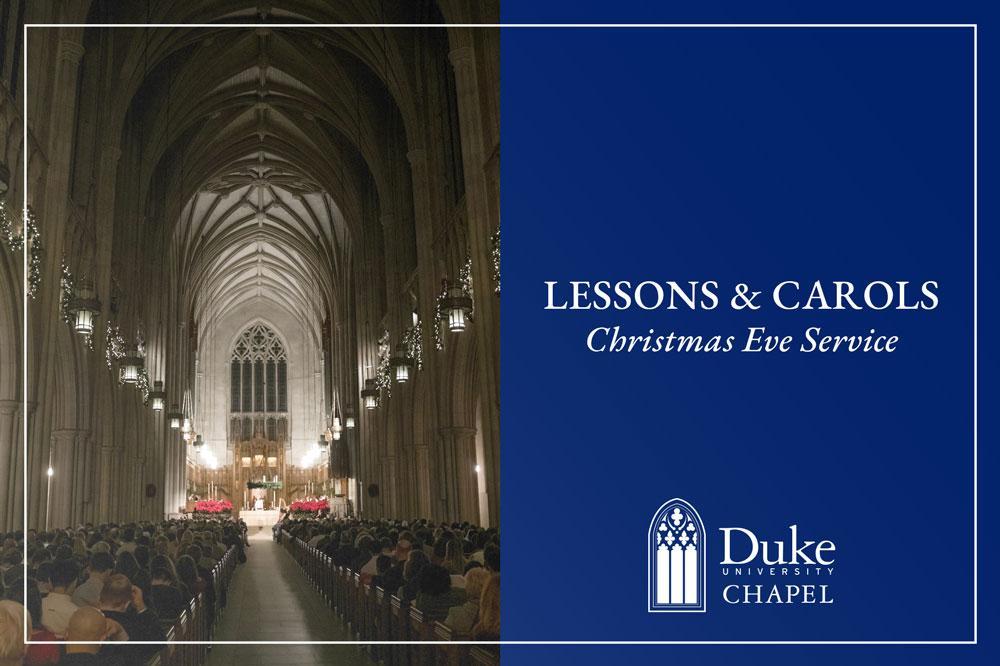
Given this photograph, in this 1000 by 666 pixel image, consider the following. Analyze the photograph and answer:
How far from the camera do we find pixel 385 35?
78.5 feet

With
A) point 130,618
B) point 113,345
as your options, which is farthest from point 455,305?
point 113,345

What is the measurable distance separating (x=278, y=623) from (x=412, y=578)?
5.60 m

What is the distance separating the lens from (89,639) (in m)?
6.11

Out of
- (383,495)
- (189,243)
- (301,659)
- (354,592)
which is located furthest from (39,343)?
(189,243)

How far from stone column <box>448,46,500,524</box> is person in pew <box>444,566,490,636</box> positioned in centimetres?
925

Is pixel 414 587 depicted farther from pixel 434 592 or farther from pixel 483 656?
pixel 483 656

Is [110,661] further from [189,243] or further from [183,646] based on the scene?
[189,243]

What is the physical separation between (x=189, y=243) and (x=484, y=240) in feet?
99.5

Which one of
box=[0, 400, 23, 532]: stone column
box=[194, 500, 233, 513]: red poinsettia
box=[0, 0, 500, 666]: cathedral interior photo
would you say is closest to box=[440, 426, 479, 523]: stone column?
box=[0, 0, 500, 666]: cathedral interior photo

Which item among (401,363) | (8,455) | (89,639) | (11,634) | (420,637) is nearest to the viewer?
(11,634)

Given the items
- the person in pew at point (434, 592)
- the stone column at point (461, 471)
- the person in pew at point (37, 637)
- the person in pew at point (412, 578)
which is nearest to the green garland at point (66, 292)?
the stone column at point (461, 471)

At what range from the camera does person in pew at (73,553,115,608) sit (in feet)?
25.8

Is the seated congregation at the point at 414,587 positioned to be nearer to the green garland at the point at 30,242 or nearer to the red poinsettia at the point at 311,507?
the green garland at the point at 30,242

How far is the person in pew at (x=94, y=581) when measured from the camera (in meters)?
7.85
